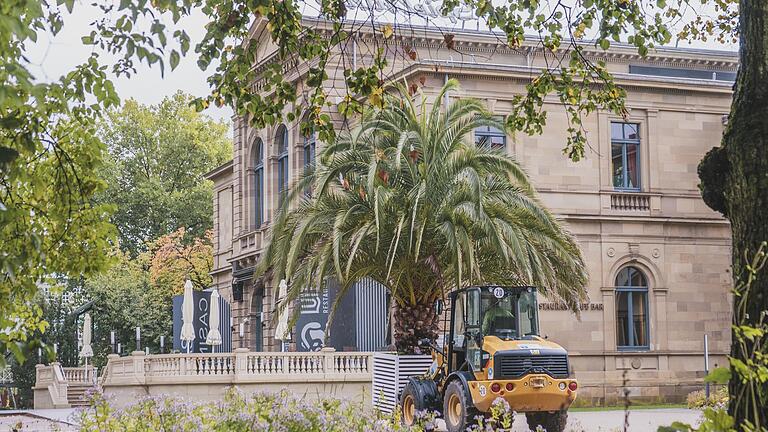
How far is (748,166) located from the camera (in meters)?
6.84

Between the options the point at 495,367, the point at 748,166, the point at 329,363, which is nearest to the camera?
the point at 748,166

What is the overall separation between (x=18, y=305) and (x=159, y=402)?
1478mm

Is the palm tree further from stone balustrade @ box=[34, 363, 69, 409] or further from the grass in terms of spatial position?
stone balustrade @ box=[34, 363, 69, 409]

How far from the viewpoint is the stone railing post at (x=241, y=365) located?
106ft

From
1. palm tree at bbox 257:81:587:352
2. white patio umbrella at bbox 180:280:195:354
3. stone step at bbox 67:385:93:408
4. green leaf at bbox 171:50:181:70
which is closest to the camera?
A: green leaf at bbox 171:50:181:70

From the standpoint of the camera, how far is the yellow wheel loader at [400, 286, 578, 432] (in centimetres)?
1947

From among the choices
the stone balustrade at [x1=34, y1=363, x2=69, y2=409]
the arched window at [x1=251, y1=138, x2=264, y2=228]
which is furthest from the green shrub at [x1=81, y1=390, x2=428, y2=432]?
the stone balustrade at [x1=34, y1=363, x2=69, y2=409]

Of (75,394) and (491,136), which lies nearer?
(491,136)

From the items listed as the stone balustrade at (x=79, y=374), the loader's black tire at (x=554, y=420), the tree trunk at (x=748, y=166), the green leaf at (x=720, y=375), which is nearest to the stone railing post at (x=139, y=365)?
the stone balustrade at (x=79, y=374)

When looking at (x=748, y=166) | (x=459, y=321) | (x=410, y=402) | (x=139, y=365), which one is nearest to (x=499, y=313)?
(x=459, y=321)

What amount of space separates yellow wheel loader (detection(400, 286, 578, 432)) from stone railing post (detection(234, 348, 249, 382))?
37.5ft

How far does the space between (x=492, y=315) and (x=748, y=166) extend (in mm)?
13707

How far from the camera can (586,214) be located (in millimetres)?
34156

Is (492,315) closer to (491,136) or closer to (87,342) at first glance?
(491,136)
